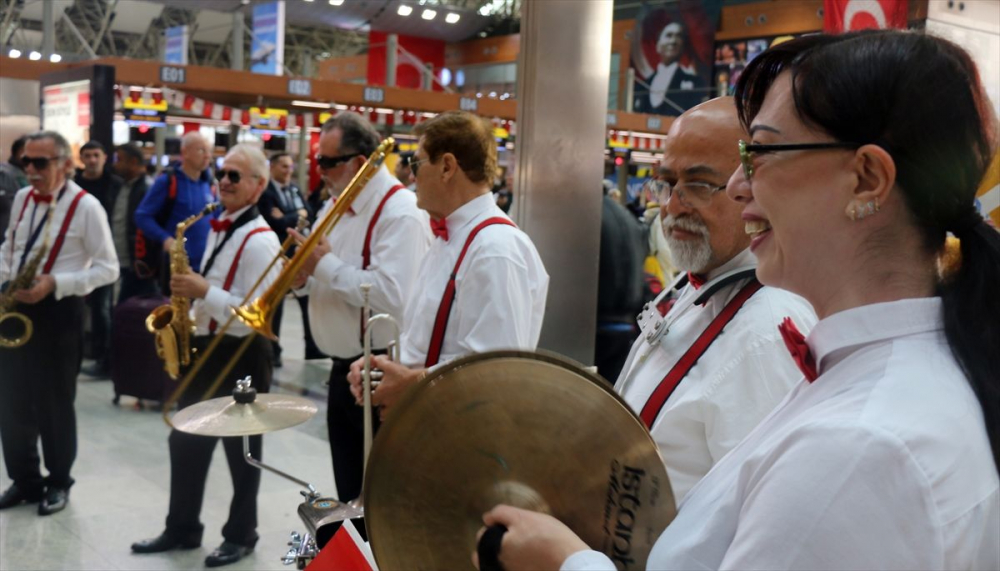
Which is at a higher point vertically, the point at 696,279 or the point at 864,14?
the point at 864,14

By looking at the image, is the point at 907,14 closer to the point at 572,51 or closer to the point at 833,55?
the point at 572,51

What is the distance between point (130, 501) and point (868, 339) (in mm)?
4627

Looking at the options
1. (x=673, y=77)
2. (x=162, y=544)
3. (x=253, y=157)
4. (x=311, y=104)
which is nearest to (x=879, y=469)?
(x=253, y=157)

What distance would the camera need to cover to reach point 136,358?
6414 mm

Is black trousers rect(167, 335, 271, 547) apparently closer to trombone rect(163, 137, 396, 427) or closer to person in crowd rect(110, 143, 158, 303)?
trombone rect(163, 137, 396, 427)

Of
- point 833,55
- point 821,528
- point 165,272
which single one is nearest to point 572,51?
point 833,55

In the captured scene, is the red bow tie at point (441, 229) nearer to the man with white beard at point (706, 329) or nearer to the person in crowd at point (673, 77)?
the man with white beard at point (706, 329)

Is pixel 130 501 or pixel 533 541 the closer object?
pixel 533 541

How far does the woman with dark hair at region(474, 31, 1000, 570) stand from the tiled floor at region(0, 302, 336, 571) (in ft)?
11.7

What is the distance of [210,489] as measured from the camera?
5.04 metres

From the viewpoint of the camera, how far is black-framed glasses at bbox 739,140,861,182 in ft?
3.00

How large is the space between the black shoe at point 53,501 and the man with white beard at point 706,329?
376cm

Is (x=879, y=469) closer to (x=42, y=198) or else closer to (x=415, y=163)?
(x=415, y=163)

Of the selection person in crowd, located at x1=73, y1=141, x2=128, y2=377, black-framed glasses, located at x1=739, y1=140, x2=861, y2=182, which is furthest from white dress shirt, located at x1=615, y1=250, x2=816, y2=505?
person in crowd, located at x1=73, y1=141, x2=128, y2=377
